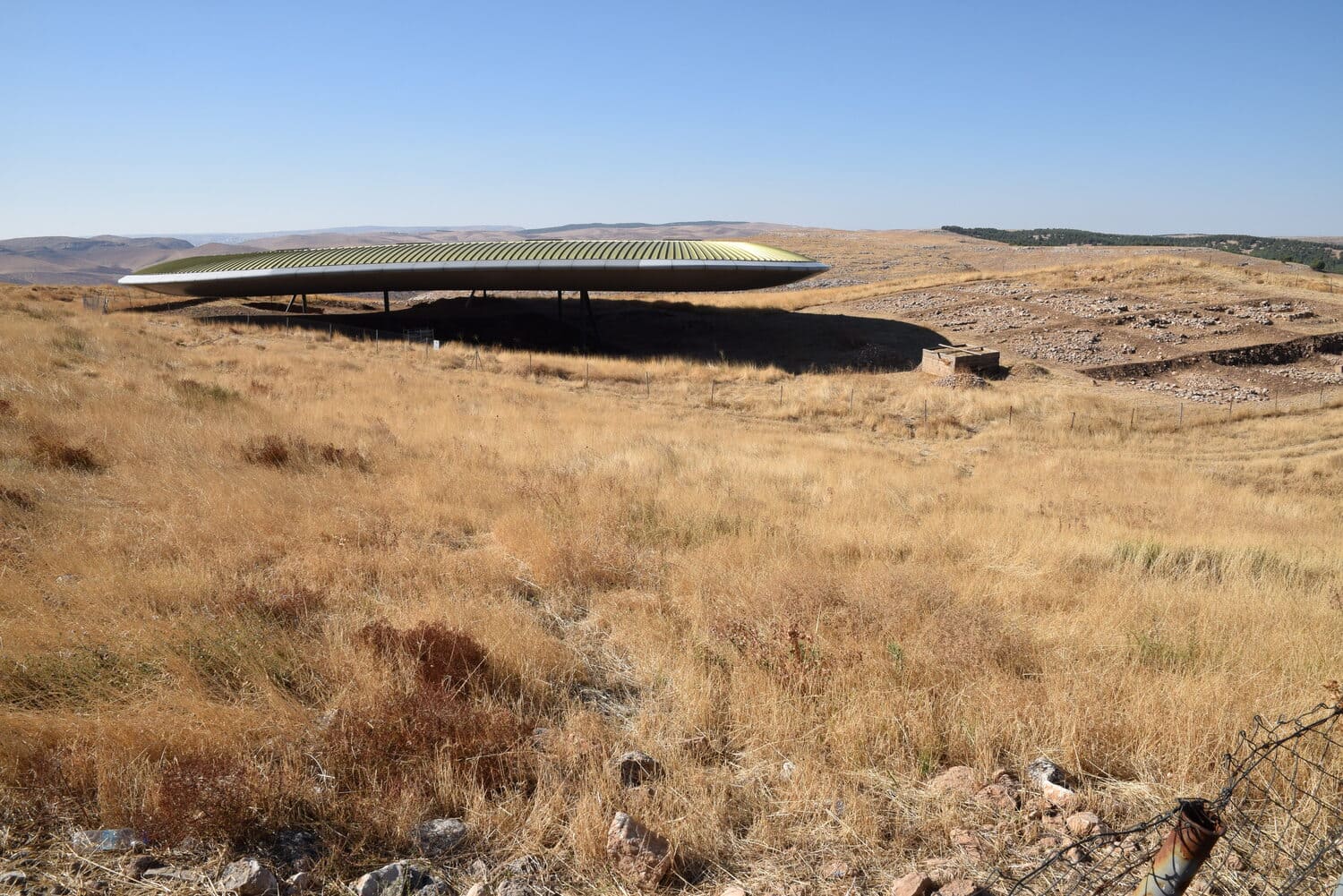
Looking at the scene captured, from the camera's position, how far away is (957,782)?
4082mm

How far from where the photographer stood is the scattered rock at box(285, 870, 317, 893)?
129 inches

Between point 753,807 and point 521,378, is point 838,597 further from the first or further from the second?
point 521,378

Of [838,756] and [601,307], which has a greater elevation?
[601,307]

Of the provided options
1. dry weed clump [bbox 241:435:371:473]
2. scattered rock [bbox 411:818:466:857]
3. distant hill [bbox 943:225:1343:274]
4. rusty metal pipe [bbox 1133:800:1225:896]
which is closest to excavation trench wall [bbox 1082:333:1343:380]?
dry weed clump [bbox 241:435:371:473]

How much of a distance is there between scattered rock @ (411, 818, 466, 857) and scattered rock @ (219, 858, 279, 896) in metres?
0.62

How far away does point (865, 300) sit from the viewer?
158 feet

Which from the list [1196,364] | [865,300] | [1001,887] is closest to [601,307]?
[865,300]

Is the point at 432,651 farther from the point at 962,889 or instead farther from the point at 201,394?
the point at 201,394

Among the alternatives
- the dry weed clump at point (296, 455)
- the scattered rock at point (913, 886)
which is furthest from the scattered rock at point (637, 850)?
the dry weed clump at point (296, 455)

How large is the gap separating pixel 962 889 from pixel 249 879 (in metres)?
3.09

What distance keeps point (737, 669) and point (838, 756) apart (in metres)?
1.04

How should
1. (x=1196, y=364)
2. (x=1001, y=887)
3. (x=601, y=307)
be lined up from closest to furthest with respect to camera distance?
(x=1001, y=887)
(x=1196, y=364)
(x=601, y=307)

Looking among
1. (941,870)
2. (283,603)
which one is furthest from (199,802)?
(941,870)

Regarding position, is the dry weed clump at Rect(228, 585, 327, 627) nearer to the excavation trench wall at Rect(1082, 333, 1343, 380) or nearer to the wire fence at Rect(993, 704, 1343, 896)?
the wire fence at Rect(993, 704, 1343, 896)
